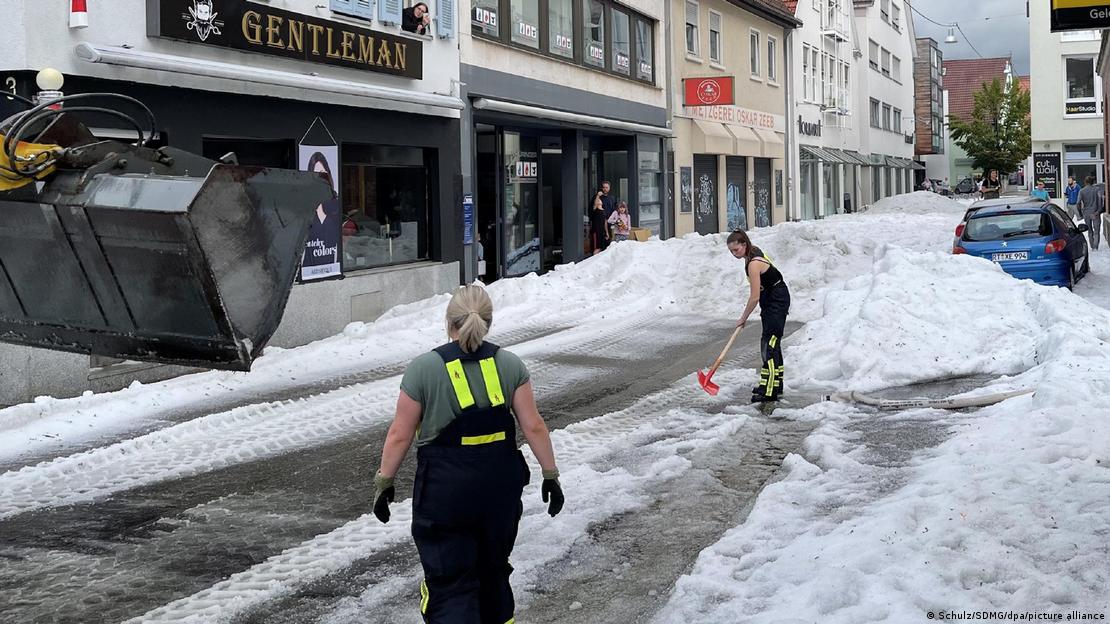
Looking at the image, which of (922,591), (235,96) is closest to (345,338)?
(235,96)

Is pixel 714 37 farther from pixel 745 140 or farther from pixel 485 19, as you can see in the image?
pixel 485 19

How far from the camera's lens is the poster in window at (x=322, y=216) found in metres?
15.8

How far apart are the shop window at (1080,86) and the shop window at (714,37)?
75.1ft

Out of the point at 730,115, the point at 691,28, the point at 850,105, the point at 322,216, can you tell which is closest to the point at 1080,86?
the point at 850,105

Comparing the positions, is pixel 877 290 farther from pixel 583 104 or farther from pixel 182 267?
pixel 583 104

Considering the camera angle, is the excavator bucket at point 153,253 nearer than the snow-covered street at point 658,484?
No

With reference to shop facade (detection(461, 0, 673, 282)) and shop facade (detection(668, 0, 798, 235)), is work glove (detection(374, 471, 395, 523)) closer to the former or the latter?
shop facade (detection(461, 0, 673, 282))

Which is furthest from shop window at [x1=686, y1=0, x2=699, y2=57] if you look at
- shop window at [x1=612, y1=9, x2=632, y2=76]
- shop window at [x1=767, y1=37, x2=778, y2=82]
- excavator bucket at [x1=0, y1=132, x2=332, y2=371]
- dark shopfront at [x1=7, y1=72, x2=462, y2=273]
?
excavator bucket at [x1=0, y1=132, x2=332, y2=371]

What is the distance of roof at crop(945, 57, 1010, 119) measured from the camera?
116 meters

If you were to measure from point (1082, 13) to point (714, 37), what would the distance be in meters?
26.3

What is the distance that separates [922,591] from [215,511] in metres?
4.36

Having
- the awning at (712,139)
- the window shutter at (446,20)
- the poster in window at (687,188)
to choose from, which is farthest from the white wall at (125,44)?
the awning at (712,139)

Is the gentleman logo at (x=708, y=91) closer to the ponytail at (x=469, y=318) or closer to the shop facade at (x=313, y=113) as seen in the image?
the shop facade at (x=313, y=113)

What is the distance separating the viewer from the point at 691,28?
32344 mm
